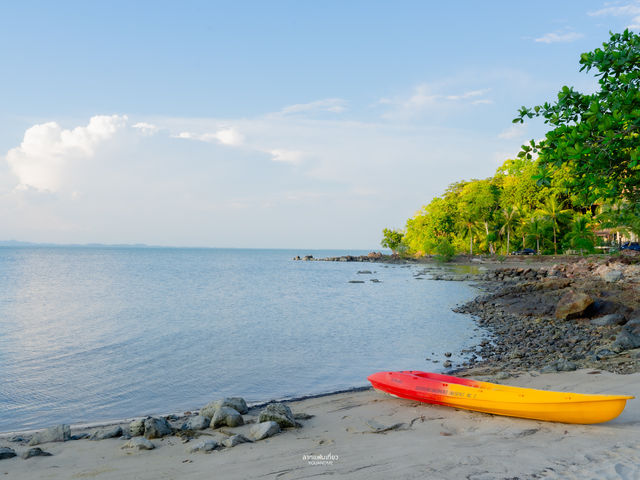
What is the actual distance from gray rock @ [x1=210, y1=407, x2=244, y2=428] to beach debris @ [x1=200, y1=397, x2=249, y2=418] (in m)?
0.35

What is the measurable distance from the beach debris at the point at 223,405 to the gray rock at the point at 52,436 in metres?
2.06

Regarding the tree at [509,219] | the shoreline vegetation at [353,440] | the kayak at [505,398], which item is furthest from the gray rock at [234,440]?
A: the tree at [509,219]

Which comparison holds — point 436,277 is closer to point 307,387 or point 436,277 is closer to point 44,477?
point 307,387

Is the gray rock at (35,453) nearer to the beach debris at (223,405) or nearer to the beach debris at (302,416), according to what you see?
the beach debris at (223,405)

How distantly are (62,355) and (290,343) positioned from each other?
23.2 feet

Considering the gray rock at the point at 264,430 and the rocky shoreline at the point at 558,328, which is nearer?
the gray rock at the point at 264,430

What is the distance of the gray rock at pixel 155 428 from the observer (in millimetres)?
7164

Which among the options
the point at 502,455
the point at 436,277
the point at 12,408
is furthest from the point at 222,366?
the point at 436,277

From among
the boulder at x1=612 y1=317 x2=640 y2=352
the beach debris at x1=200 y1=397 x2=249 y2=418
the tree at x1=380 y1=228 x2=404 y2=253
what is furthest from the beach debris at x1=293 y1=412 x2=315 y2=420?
the tree at x1=380 y1=228 x2=404 y2=253

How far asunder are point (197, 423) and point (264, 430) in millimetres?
1319

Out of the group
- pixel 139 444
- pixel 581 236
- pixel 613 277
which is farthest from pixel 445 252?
pixel 139 444

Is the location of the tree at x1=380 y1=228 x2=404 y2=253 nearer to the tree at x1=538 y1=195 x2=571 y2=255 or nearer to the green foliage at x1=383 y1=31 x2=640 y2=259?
the green foliage at x1=383 y1=31 x2=640 y2=259

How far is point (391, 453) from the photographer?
19.8 ft

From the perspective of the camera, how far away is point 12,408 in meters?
9.56
